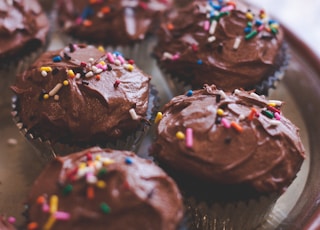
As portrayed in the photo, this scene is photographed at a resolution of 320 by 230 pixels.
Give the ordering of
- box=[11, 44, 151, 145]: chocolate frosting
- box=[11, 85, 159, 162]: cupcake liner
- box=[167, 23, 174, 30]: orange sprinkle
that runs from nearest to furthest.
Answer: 1. box=[11, 44, 151, 145]: chocolate frosting
2. box=[11, 85, 159, 162]: cupcake liner
3. box=[167, 23, 174, 30]: orange sprinkle

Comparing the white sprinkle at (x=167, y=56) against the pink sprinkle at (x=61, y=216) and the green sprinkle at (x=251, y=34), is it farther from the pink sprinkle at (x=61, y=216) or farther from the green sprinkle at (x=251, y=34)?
the pink sprinkle at (x=61, y=216)

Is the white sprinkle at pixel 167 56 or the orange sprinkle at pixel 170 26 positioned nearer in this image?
the white sprinkle at pixel 167 56

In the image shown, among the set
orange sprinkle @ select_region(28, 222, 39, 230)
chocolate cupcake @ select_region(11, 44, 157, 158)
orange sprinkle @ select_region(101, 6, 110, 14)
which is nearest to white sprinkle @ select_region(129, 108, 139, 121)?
chocolate cupcake @ select_region(11, 44, 157, 158)

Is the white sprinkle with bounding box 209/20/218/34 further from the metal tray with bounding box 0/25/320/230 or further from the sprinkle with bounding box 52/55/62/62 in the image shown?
the sprinkle with bounding box 52/55/62/62

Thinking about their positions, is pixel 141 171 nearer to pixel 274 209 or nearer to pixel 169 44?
pixel 274 209

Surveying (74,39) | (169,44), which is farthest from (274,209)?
(74,39)

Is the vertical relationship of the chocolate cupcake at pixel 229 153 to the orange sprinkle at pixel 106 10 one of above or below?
below

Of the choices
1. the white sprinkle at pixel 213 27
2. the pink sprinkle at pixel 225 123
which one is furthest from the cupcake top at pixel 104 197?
the white sprinkle at pixel 213 27
